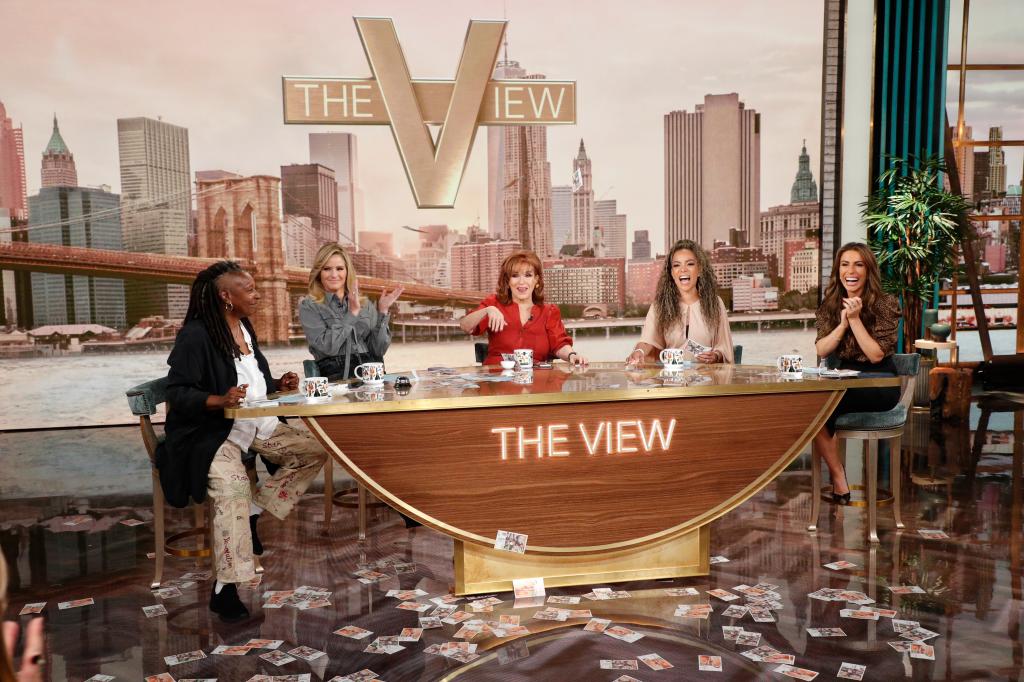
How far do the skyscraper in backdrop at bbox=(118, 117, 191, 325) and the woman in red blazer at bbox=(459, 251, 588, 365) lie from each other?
4.47m

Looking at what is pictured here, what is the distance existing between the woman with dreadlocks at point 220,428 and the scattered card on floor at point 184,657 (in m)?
0.26

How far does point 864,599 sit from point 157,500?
105 inches

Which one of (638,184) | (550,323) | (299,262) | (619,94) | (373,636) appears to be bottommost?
(373,636)

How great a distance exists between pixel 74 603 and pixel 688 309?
2980 mm

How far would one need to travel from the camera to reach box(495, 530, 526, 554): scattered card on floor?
8.98ft

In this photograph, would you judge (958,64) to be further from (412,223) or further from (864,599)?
(864,599)

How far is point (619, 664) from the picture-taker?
2.30m

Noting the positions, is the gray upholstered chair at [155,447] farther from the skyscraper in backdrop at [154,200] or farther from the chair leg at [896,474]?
the skyscraper in backdrop at [154,200]

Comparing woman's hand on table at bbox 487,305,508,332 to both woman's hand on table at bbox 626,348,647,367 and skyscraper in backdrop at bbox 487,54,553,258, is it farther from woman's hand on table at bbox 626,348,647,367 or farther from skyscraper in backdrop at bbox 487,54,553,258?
skyscraper in backdrop at bbox 487,54,553,258

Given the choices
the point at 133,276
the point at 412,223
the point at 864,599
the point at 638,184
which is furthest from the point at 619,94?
the point at 864,599

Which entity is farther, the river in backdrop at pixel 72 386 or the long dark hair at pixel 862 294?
the river in backdrop at pixel 72 386

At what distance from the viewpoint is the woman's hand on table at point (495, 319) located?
12.6 feet

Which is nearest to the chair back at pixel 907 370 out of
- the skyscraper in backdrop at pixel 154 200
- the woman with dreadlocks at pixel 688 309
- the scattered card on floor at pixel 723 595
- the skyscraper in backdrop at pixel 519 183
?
the woman with dreadlocks at pixel 688 309

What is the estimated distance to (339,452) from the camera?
258 centimetres
